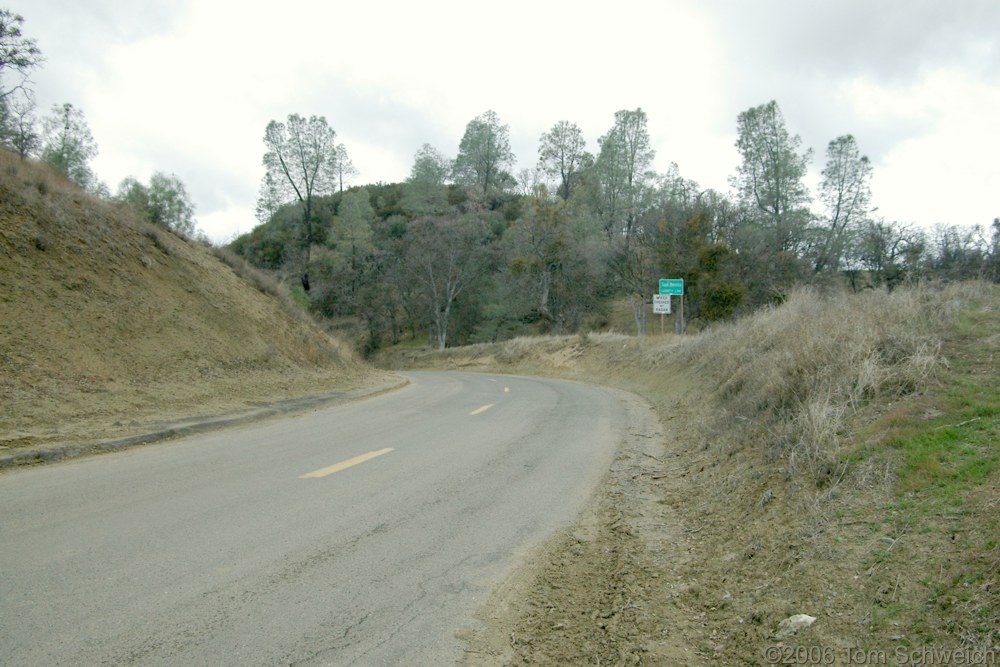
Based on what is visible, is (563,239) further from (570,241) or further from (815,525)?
(815,525)

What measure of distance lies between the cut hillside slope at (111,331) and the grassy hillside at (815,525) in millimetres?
7642

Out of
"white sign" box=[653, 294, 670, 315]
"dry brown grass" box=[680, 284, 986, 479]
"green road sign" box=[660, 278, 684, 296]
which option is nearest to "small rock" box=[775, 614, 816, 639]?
"dry brown grass" box=[680, 284, 986, 479]

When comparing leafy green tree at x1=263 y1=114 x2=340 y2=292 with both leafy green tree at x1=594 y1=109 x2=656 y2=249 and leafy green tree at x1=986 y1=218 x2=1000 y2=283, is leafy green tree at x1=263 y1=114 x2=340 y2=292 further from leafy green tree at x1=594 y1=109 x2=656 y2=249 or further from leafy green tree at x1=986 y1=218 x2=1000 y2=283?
leafy green tree at x1=986 y1=218 x2=1000 y2=283

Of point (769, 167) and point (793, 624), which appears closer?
point (793, 624)

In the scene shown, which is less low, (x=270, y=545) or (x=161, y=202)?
(x=161, y=202)

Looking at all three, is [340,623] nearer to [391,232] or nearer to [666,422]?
[666,422]

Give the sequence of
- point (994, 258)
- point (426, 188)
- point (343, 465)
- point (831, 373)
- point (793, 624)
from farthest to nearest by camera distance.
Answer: point (426, 188)
point (994, 258)
point (343, 465)
point (831, 373)
point (793, 624)

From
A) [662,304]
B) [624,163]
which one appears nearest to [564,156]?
[624,163]

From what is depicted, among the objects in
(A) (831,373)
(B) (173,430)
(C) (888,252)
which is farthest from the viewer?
(C) (888,252)

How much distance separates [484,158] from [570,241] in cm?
3286

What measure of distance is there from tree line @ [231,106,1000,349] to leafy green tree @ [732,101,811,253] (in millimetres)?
84

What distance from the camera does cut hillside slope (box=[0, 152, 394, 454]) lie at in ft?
32.3

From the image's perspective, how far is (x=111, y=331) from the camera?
1250cm

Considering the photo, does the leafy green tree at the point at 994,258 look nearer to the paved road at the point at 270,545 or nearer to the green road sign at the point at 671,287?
the green road sign at the point at 671,287
